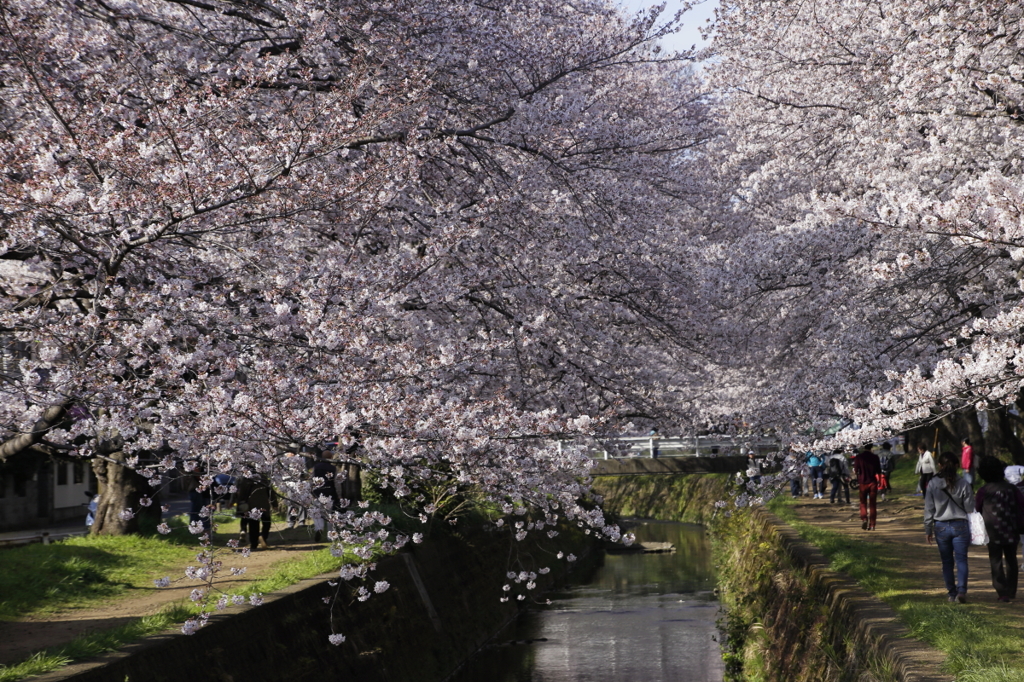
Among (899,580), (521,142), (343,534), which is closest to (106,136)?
(343,534)

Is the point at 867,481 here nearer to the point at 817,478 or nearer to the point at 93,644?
the point at 817,478

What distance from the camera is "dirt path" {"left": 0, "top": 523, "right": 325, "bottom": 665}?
929 cm

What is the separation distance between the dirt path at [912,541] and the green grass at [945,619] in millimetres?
123

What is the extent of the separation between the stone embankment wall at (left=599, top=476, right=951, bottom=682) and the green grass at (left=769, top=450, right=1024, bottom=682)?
170 mm

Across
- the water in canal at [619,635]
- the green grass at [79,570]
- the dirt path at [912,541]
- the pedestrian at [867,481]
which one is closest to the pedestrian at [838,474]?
the dirt path at [912,541]

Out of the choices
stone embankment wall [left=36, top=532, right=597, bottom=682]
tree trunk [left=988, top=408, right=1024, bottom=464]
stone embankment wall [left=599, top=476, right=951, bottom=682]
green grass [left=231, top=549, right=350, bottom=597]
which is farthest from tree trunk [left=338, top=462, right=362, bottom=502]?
tree trunk [left=988, top=408, right=1024, bottom=464]

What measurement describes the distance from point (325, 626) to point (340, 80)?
659 centimetres

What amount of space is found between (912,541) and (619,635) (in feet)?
18.2

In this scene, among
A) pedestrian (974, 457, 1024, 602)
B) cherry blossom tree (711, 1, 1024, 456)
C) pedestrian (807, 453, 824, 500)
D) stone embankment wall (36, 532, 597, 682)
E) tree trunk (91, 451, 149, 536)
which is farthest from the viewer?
pedestrian (807, 453, 824, 500)

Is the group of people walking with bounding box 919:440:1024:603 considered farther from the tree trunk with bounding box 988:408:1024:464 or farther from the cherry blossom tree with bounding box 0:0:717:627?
the tree trunk with bounding box 988:408:1024:464

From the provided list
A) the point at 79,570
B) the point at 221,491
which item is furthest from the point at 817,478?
the point at 221,491

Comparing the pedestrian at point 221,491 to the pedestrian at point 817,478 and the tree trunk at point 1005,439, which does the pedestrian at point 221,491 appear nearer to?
the pedestrian at point 817,478

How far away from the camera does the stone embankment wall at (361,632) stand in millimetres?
9000

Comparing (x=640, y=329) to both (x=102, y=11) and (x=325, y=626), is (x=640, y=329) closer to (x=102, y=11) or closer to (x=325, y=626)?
(x=325, y=626)
